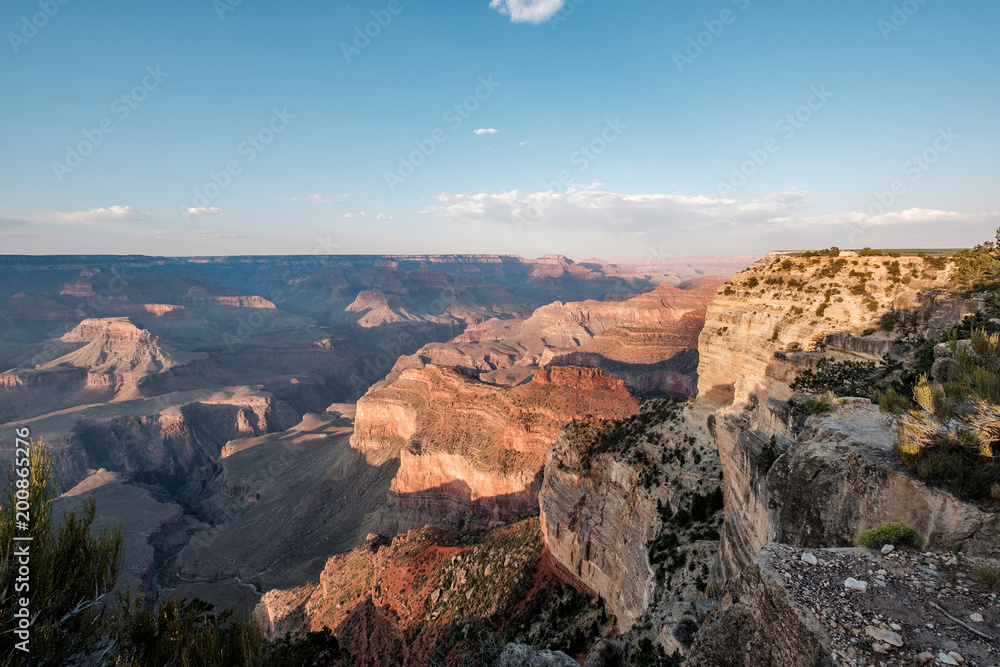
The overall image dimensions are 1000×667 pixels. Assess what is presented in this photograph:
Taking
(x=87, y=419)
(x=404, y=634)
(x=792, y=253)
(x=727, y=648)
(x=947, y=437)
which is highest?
(x=792, y=253)

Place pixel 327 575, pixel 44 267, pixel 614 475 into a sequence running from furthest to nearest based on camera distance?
1. pixel 44 267
2. pixel 327 575
3. pixel 614 475

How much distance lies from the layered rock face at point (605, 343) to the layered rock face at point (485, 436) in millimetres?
27954

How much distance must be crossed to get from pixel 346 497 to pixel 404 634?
117 ft

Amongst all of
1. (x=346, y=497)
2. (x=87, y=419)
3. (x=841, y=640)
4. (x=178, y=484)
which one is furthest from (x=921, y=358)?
(x=87, y=419)

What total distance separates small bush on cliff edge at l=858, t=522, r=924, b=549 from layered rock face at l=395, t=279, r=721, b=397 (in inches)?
2893

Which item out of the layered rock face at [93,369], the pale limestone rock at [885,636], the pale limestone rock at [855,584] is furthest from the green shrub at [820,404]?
the layered rock face at [93,369]

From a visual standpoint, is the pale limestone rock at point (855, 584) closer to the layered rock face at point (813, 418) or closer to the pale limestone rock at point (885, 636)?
the pale limestone rock at point (885, 636)

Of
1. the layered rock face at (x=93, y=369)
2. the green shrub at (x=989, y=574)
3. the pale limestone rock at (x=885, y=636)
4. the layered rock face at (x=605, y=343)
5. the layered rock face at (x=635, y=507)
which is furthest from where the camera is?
the layered rock face at (x=93, y=369)

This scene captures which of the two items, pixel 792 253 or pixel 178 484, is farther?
pixel 178 484

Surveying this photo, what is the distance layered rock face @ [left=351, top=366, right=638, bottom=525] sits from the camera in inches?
1732

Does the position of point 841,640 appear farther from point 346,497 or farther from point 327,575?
point 346,497

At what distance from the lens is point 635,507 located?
64.6 ft

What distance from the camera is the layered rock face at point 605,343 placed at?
87688mm

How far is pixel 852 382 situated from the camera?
13.9 metres
